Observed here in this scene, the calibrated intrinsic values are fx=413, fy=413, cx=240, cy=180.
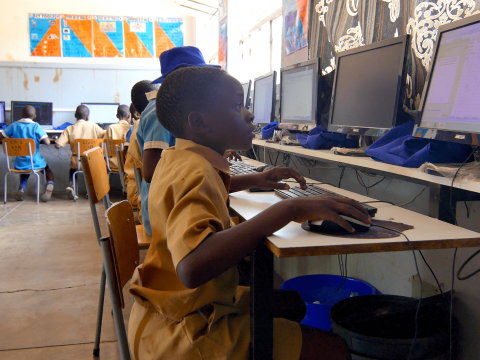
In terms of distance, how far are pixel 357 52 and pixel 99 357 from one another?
64.2 inches

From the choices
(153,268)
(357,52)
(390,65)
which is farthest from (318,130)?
(153,268)

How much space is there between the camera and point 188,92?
89cm

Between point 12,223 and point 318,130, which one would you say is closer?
point 318,130

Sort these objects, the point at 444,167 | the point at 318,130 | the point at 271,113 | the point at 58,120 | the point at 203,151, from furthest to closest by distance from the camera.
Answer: the point at 58,120
the point at 271,113
the point at 318,130
the point at 444,167
the point at 203,151

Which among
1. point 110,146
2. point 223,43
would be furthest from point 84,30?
point 110,146

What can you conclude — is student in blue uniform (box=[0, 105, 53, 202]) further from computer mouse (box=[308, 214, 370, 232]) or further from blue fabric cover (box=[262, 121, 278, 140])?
computer mouse (box=[308, 214, 370, 232])

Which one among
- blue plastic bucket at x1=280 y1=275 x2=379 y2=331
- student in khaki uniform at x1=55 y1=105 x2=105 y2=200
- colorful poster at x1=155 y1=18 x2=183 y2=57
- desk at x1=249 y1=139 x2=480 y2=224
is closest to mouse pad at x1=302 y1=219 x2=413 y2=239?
desk at x1=249 y1=139 x2=480 y2=224

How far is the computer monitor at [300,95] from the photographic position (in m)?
2.07

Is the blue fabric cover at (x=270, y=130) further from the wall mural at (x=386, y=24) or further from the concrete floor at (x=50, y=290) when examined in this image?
the concrete floor at (x=50, y=290)

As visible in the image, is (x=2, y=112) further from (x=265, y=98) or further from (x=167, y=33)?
(x=265, y=98)

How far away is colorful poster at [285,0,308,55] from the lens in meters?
2.66

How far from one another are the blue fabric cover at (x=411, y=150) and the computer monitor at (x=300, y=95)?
712 mm

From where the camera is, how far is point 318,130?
6.55 feet

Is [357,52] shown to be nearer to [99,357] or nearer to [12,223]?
[99,357]
